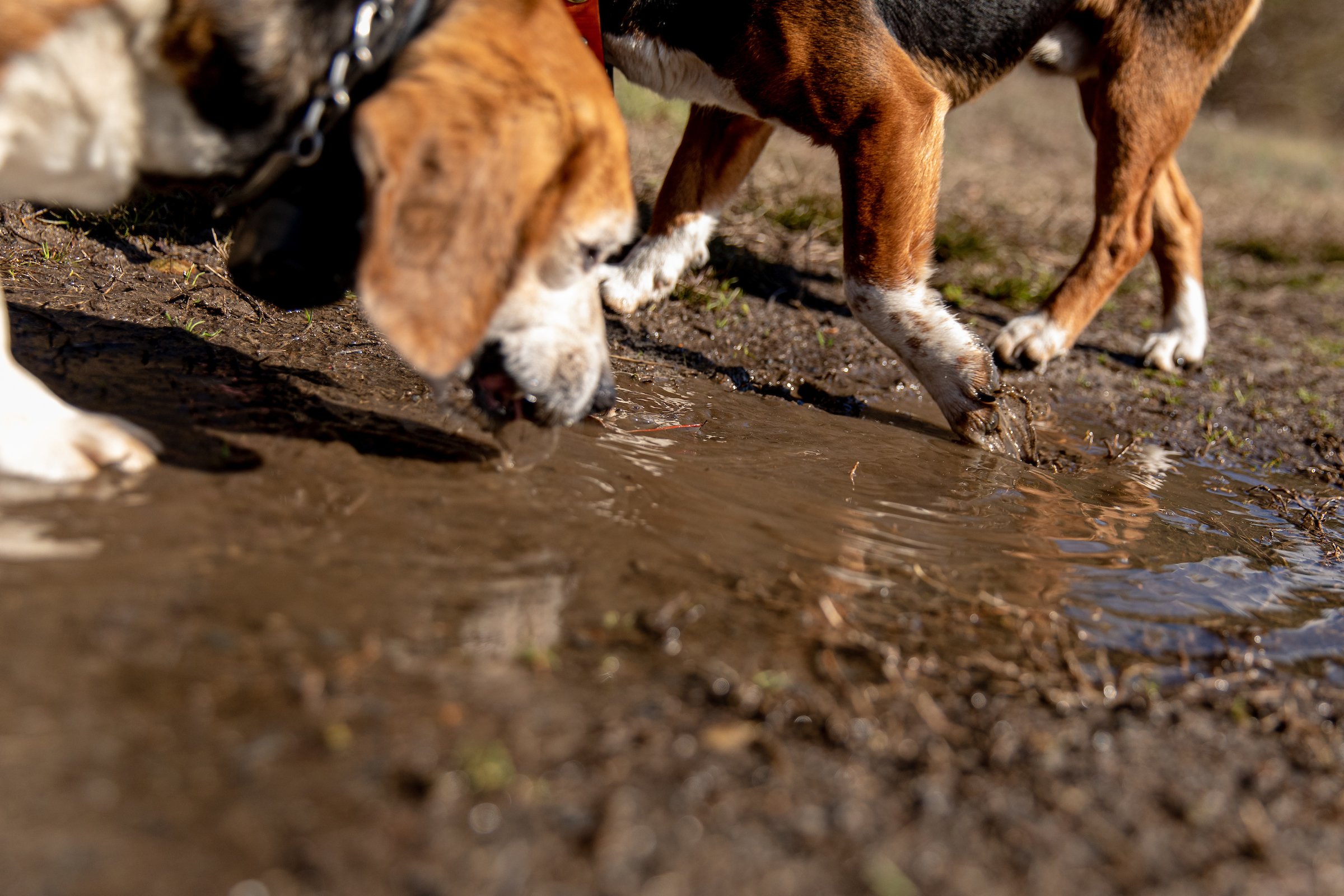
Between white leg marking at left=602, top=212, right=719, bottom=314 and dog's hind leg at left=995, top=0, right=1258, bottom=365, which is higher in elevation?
dog's hind leg at left=995, top=0, right=1258, bottom=365

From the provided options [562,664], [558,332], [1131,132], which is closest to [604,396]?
[558,332]

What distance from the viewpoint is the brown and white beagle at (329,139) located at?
7.00ft

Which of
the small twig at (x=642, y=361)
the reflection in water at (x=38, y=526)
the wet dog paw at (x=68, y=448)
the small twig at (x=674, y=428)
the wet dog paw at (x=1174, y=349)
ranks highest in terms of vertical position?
the wet dog paw at (x=1174, y=349)

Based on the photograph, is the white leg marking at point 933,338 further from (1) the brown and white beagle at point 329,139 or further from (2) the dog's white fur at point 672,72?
(1) the brown and white beagle at point 329,139

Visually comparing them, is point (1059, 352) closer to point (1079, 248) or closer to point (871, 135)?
point (871, 135)

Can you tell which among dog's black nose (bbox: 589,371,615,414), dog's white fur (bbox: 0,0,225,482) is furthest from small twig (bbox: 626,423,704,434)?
dog's white fur (bbox: 0,0,225,482)

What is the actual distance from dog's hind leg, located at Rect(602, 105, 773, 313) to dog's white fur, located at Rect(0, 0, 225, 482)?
2.16 meters

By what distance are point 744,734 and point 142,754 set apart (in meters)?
0.91

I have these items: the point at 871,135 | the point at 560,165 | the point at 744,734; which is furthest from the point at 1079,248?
the point at 744,734

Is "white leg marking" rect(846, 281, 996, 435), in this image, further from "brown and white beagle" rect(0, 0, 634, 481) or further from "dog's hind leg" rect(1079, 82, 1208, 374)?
"dog's hind leg" rect(1079, 82, 1208, 374)

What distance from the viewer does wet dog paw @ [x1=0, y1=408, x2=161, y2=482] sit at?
214 centimetres

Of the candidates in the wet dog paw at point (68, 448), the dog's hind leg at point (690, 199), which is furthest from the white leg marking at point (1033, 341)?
the wet dog paw at point (68, 448)

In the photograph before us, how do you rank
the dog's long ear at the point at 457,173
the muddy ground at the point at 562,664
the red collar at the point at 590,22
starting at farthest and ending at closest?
the red collar at the point at 590,22 < the dog's long ear at the point at 457,173 < the muddy ground at the point at 562,664

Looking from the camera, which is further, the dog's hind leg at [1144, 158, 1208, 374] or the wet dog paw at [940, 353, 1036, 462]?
the dog's hind leg at [1144, 158, 1208, 374]
